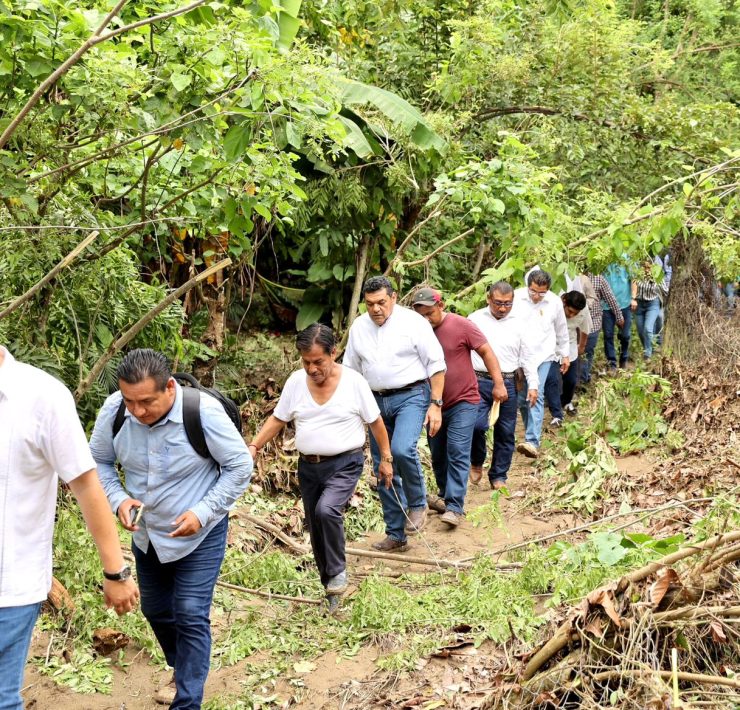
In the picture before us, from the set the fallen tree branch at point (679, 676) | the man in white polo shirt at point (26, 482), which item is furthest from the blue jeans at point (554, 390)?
the man in white polo shirt at point (26, 482)

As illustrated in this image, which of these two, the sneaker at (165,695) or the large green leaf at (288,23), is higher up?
the large green leaf at (288,23)

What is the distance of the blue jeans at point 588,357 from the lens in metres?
13.4

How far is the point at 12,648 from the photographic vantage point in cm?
374

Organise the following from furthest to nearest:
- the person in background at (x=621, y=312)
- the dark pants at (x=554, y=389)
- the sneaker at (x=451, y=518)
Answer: the person in background at (x=621, y=312) → the dark pants at (x=554, y=389) → the sneaker at (x=451, y=518)

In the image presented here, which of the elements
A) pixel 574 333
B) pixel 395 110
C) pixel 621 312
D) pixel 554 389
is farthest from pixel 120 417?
pixel 621 312

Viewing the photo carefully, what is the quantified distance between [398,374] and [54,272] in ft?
8.90

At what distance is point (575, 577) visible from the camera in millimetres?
6270

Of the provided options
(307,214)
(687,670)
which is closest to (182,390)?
(687,670)

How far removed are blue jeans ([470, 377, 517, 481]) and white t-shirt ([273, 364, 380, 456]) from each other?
3.05 metres

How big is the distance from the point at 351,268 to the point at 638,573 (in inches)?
337

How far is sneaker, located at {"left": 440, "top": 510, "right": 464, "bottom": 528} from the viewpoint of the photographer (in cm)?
849

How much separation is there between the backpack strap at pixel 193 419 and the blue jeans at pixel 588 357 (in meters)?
8.82

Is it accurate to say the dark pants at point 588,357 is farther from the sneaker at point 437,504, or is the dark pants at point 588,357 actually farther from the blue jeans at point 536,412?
the sneaker at point 437,504

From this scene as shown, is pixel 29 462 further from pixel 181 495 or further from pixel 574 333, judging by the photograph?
pixel 574 333
